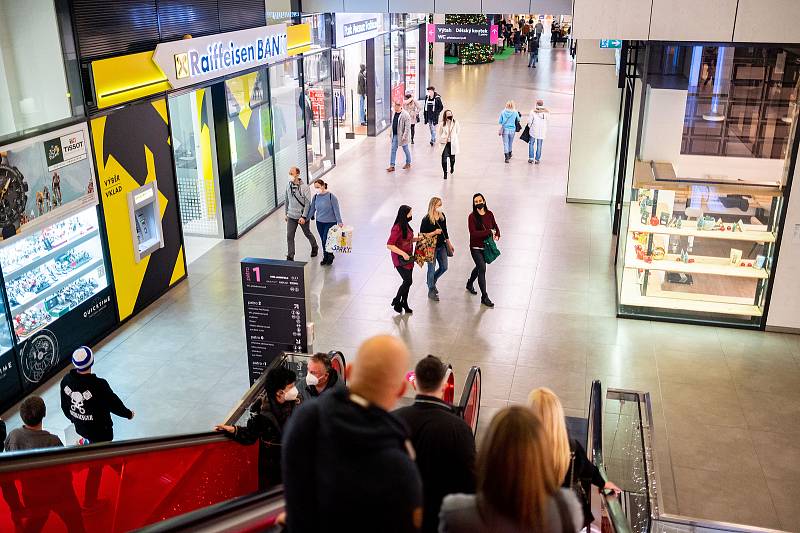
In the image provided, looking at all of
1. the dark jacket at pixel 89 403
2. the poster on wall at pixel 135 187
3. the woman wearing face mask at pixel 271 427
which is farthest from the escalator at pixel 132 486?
the poster on wall at pixel 135 187

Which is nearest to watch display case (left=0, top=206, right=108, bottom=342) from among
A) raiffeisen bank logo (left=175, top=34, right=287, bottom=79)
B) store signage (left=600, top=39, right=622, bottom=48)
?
raiffeisen bank logo (left=175, top=34, right=287, bottom=79)

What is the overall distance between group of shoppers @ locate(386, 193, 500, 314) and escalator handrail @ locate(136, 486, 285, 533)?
5.96 meters

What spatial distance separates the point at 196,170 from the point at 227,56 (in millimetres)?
2183

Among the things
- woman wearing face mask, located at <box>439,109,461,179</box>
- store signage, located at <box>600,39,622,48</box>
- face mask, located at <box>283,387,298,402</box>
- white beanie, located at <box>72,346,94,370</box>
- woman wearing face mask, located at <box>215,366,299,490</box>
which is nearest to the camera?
woman wearing face mask, located at <box>215,366,299,490</box>

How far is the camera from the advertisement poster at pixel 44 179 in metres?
7.38

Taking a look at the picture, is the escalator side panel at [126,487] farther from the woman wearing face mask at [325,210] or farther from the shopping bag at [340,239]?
the woman wearing face mask at [325,210]

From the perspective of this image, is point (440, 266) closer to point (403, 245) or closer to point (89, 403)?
point (403, 245)

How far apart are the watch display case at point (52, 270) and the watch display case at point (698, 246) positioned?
6332mm

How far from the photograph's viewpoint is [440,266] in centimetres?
1016

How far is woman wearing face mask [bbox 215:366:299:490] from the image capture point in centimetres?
538

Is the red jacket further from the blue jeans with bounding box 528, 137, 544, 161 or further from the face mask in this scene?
the blue jeans with bounding box 528, 137, 544, 161

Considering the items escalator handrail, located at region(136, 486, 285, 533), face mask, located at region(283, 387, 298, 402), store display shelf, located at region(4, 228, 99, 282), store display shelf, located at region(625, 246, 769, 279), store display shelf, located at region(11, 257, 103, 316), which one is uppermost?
escalator handrail, located at region(136, 486, 285, 533)

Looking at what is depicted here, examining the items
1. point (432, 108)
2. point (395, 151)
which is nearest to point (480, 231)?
point (395, 151)

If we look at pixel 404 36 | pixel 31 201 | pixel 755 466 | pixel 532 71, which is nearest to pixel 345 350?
pixel 31 201
